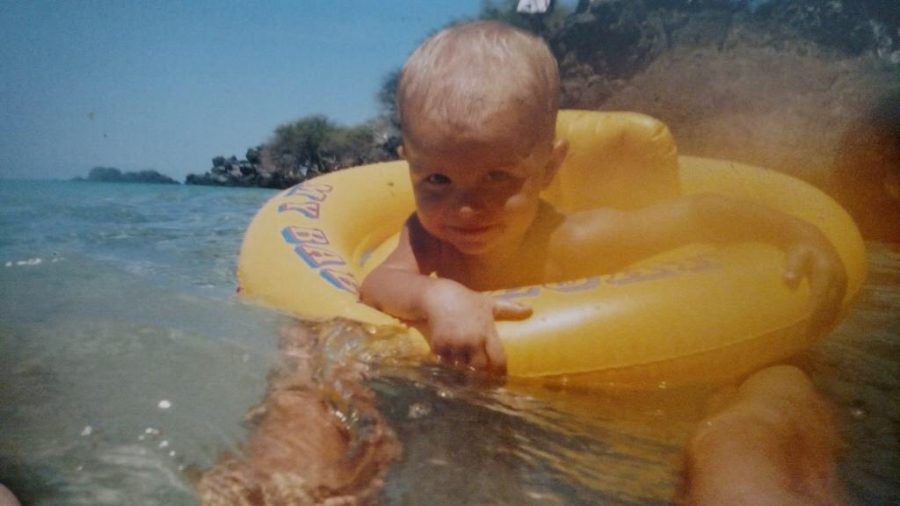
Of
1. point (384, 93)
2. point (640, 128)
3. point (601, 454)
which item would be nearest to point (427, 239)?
point (640, 128)

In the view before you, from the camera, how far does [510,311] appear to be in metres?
1.64

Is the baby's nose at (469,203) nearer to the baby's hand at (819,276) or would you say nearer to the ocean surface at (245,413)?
the ocean surface at (245,413)

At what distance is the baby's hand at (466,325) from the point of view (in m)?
1.56

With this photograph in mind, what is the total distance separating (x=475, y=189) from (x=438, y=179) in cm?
10

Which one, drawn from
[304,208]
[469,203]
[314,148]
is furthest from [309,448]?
[314,148]

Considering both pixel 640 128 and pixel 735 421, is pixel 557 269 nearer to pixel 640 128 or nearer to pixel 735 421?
pixel 640 128

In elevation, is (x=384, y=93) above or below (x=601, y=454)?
above

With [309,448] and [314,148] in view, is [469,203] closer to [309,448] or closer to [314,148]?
[309,448]

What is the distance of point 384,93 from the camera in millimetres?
3834

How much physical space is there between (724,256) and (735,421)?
2.17 feet

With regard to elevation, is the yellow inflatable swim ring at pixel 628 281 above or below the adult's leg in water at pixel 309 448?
above

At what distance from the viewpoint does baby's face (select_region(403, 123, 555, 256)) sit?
1.68m

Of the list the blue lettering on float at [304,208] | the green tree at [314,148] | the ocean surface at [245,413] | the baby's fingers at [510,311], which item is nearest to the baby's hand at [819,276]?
the ocean surface at [245,413]

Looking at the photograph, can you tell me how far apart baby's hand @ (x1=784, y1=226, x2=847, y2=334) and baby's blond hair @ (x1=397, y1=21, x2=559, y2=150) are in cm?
70
